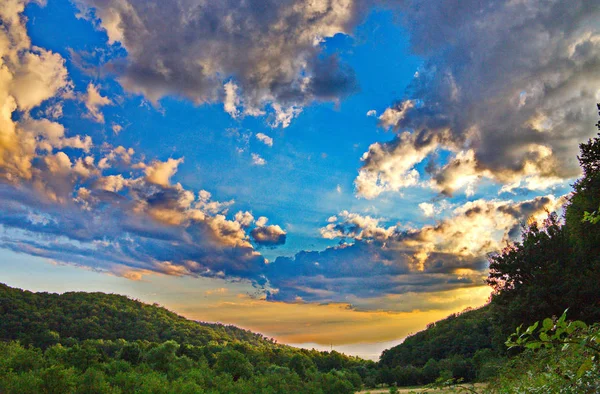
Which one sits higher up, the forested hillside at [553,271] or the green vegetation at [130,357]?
the forested hillside at [553,271]

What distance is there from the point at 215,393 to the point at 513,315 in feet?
78.3

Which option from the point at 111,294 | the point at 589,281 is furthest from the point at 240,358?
the point at 111,294

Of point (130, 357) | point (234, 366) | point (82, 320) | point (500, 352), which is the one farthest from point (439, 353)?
point (82, 320)

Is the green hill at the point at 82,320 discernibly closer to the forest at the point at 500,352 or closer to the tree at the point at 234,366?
the forest at the point at 500,352

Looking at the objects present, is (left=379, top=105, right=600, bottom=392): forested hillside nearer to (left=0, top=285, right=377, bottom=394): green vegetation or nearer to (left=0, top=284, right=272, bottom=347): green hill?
(left=0, top=285, right=377, bottom=394): green vegetation

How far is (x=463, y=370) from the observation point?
5625 cm

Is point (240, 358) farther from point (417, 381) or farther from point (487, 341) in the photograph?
point (487, 341)

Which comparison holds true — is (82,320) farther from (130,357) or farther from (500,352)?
(500,352)

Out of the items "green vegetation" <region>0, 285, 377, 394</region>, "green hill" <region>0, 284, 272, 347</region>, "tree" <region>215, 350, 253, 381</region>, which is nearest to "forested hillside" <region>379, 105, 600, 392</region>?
"green vegetation" <region>0, 285, 377, 394</region>

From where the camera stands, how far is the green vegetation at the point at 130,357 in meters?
29.8

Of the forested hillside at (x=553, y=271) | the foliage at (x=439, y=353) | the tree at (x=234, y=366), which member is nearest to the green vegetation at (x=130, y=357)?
the tree at (x=234, y=366)

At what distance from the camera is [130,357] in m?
71.8

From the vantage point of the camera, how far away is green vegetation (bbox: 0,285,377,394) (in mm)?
29766

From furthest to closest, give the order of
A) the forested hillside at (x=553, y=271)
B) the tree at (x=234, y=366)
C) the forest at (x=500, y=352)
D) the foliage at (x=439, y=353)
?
1. the foliage at (x=439, y=353)
2. the tree at (x=234, y=366)
3. the forested hillside at (x=553, y=271)
4. the forest at (x=500, y=352)
